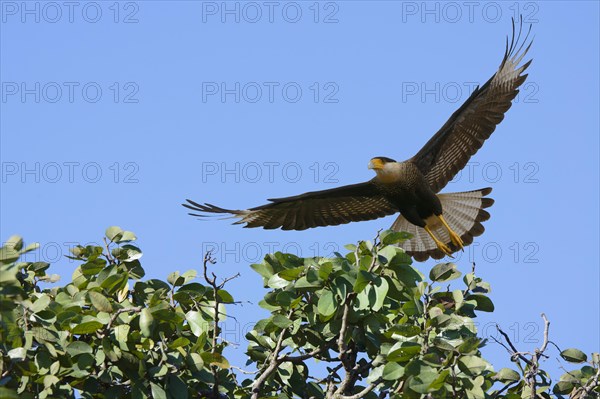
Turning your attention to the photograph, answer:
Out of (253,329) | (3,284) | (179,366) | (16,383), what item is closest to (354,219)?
(253,329)

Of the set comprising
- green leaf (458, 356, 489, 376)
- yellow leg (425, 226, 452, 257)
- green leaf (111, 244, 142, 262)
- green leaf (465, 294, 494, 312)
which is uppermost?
yellow leg (425, 226, 452, 257)

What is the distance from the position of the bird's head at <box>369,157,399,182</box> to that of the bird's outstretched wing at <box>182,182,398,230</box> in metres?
0.25

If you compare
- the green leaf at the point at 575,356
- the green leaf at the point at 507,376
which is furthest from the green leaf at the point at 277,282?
the green leaf at the point at 575,356

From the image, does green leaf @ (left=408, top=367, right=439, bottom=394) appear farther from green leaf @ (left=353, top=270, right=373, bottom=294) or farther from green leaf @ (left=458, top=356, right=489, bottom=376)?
green leaf @ (left=353, top=270, right=373, bottom=294)

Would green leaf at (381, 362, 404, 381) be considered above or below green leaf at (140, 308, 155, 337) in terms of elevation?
below

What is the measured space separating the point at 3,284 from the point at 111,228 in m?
1.79

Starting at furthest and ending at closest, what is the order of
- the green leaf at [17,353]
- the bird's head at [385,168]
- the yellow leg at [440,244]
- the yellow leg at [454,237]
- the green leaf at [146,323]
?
the yellow leg at [440,244], the yellow leg at [454,237], the bird's head at [385,168], the green leaf at [146,323], the green leaf at [17,353]

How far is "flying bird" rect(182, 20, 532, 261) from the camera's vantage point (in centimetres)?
781

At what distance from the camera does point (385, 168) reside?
7.76 metres

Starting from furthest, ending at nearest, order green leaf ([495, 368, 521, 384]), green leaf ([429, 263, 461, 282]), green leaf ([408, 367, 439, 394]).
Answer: green leaf ([429, 263, 461, 282]), green leaf ([495, 368, 521, 384]), green leaf ([408, 367, 439, 394])

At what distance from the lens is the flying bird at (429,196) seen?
7.81 meters

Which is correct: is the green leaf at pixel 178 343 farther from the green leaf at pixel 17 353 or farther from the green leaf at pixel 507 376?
the green leaf at pixel 507 376

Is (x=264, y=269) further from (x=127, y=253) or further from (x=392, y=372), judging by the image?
(x=392, y=372)

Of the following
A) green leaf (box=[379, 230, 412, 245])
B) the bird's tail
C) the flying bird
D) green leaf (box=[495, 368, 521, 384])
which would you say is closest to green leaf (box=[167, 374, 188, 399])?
green leaf (box=[379, 230, 412, 245])
